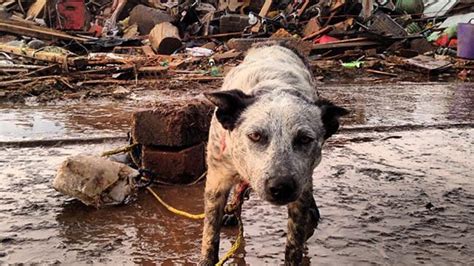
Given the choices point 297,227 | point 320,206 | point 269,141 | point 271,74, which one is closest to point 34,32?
point 320,206

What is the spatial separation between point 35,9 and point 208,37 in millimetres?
6410

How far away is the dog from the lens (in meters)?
2.91

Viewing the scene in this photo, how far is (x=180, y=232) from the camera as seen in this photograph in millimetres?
4234

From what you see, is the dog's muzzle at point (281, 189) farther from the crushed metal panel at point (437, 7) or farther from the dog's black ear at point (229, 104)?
the crushed metal panel at point (437, 7)

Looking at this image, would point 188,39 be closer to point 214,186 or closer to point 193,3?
point 193,3

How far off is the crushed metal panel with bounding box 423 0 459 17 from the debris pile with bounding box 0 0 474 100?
46 millimetres

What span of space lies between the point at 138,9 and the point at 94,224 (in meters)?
16.2

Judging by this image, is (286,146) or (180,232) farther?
(180,232)

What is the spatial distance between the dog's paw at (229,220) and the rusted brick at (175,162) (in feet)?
3.14

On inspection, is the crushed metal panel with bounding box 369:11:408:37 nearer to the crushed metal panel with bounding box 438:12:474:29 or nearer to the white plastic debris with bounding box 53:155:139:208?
the crushed metal panel with bounding box 438:12:474:29

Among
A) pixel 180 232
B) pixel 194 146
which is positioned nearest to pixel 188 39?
pixel 194 146

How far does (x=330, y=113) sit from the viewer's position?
3.22 m

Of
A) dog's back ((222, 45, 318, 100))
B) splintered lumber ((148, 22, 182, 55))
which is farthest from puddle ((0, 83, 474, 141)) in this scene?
splintered lumber ((148, 22, 182, 55))

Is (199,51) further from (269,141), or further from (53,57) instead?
(269,141)
